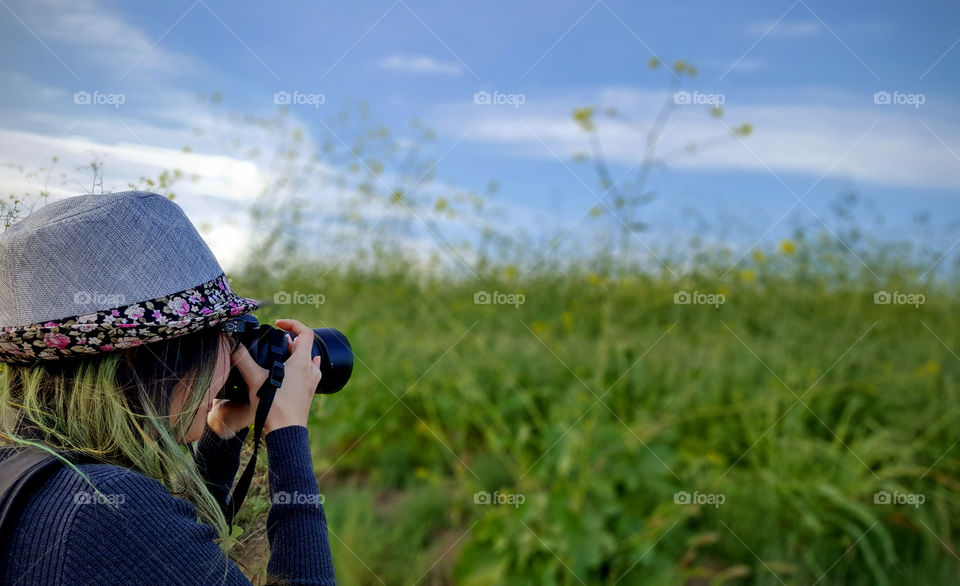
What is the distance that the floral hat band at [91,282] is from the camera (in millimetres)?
1020

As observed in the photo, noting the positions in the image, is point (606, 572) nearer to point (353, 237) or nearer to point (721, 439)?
point (721, 439)

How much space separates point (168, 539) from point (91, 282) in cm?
35

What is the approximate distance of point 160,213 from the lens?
3.58 feet

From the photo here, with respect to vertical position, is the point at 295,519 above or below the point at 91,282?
below

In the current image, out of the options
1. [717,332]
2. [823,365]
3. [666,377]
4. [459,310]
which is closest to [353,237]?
[459,310]
